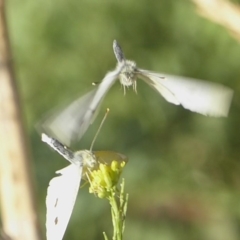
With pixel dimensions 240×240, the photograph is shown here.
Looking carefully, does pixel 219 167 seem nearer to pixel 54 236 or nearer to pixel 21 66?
pixel 21 66

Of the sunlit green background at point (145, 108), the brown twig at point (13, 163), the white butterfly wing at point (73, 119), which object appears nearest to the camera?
the white butterfly wing at point (73, 119)

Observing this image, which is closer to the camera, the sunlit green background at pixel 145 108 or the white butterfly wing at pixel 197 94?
the white butterfly wing at pixel 197 94

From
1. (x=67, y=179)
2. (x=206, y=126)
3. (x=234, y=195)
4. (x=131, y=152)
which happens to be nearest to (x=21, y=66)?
(x=131, y=152)

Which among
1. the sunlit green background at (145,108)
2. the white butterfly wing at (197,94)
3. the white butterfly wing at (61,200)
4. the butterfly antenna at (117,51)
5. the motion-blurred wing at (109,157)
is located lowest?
the white butterfly wing at (61,200)

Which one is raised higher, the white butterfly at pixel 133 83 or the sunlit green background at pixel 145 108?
the sunlit green background at pixel 145 108

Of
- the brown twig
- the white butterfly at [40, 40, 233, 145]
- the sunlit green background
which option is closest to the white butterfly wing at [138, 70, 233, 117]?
the white butterfly at [40, 40, 233, 145]

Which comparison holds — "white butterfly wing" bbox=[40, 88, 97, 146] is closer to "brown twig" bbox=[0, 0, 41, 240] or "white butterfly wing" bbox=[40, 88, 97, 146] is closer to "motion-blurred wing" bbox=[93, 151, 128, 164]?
"motion-blurred wing" bbox=[93, 151, 128, 164]

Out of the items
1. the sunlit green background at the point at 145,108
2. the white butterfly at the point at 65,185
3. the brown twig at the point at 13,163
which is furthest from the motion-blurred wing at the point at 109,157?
the sunlit green background at the point at 145,108

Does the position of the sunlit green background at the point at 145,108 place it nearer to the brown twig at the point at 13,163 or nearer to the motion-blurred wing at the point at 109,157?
the brown twig at the point at 13,163
